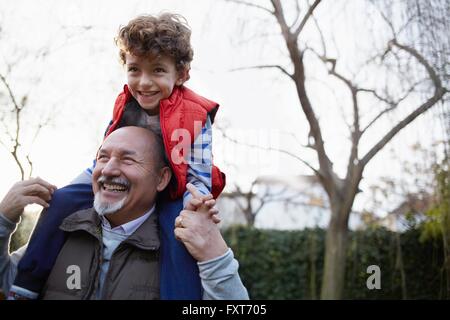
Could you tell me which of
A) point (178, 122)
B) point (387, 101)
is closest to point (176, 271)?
point (178, 122)

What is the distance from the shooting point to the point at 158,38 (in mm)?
1641

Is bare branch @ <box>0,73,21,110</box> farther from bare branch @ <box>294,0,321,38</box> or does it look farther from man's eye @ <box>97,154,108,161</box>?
bare branch @ <box>294,0,321,38</box>

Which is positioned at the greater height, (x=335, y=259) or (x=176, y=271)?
(x=335, y=259)

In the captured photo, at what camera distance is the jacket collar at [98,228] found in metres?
1.61

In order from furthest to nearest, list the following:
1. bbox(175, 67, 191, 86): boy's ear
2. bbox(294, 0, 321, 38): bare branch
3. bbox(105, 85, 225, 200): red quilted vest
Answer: bbox(294, 0, 321, 38): bare branch < bbox(175, 67, 191, 86): boy's ear < bbox(105, 85, 225, 200): red quilted vest

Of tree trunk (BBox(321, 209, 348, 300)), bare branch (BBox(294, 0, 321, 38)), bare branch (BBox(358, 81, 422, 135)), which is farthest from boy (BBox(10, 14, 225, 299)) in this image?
tree trunk (BBox(321, 209, 348, 300))

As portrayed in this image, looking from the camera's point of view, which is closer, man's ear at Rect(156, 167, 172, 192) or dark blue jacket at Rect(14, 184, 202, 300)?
dark blue jacket at Rect(14, 184, 202, 300)

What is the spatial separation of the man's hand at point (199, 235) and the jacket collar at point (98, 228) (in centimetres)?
9

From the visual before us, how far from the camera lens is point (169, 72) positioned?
1.69m

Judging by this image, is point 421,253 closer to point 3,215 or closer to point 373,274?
point 373,274

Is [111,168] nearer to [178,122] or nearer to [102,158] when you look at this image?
[102,158]

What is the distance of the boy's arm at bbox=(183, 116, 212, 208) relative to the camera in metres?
1.68

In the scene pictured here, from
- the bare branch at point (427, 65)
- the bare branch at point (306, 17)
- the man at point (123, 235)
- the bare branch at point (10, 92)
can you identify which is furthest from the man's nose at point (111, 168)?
the bare branch at point (306, 17)

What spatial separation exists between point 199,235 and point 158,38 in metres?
0.59
